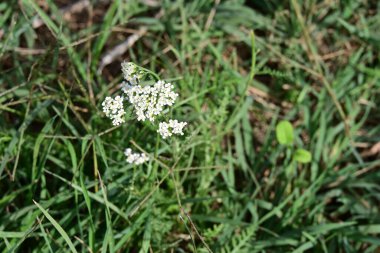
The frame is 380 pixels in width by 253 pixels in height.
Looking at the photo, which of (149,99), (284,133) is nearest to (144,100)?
(149,99)

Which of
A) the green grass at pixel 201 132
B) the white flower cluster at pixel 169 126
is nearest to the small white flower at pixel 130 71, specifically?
the white flower cluster at pixel 169 126

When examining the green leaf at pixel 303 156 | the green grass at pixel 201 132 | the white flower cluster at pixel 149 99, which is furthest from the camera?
the green leaf at pixel 303 156

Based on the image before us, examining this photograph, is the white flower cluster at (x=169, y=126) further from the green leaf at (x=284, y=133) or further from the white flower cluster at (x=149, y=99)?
the green leaf at (x=284, y=133)

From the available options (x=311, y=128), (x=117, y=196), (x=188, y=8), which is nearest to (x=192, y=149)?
(x=117, y=196)

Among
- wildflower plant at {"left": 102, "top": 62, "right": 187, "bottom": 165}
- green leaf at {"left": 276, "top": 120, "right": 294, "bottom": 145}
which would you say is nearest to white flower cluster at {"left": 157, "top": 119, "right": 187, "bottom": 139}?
wildflower plant at {"left": 102, "top": 62, "right": 187, "bottom": 165}

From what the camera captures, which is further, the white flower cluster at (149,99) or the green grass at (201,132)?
the green grass at (201,132)

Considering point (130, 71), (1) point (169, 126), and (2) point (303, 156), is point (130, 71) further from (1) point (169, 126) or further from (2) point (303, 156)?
(2) point (303, 156)

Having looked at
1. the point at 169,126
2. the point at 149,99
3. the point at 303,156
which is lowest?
the point at 303,156

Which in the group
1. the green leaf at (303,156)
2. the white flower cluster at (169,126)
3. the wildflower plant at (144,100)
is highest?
the wildflower plant at (144,100)
